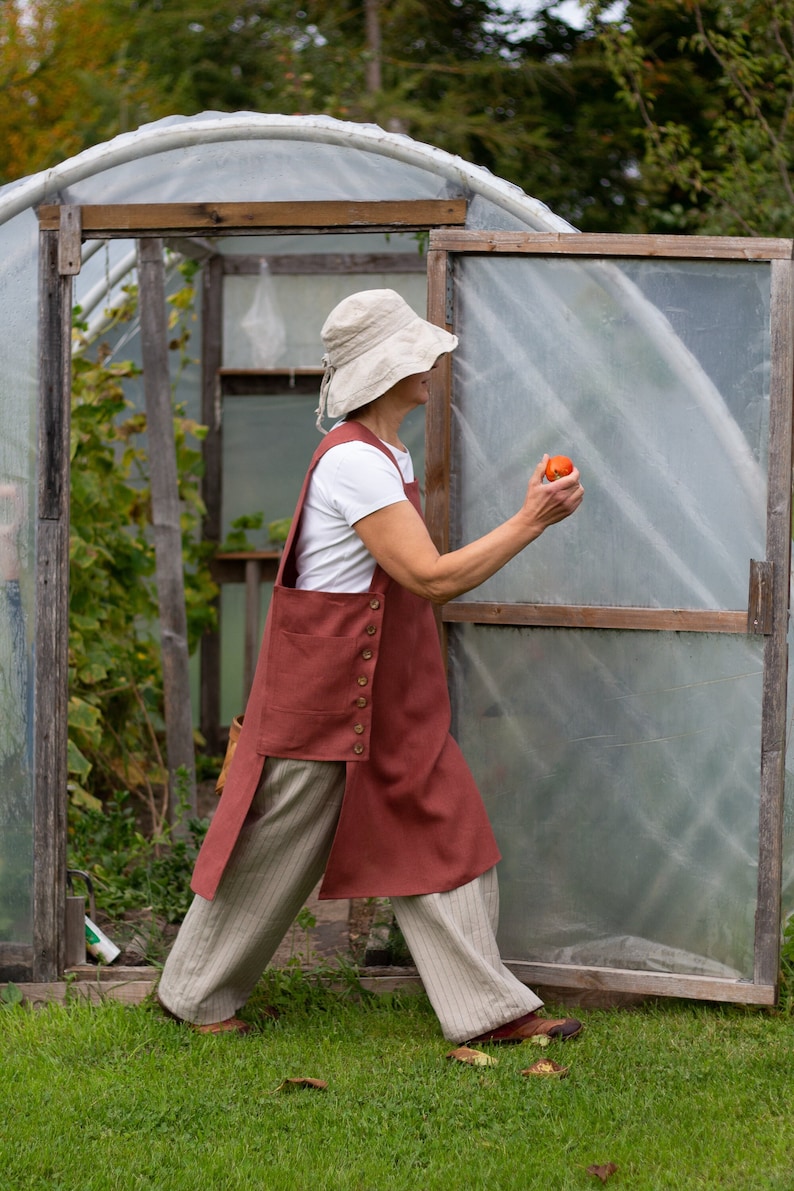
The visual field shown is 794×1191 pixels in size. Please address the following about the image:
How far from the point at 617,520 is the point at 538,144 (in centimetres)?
957

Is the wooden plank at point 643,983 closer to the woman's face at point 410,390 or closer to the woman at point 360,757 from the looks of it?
the woman at point 360,757

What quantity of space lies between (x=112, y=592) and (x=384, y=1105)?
3.39 meters

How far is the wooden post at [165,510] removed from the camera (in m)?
5.62

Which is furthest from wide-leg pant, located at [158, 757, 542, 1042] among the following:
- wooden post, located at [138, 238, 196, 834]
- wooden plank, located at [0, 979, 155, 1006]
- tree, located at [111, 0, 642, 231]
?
tree, located at [111, 0, 642, 231]

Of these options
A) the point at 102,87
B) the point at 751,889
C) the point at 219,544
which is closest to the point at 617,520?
the point at 751,889

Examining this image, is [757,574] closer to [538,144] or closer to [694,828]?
[694,828]

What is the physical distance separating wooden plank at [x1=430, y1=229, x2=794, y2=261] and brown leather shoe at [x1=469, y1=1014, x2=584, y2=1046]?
2.00 metres

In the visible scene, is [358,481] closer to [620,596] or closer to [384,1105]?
[620,596]

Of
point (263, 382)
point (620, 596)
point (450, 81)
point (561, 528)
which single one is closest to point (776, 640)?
point (620, 596)

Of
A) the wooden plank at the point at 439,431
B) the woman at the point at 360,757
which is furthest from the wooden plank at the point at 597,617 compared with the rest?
the woman at the point at 360,757

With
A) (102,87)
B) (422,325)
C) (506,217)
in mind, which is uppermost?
(102,87)

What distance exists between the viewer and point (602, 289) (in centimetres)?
368

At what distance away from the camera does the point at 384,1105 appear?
314 centimetres

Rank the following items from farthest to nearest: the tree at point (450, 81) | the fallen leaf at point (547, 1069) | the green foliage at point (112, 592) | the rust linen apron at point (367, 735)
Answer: the tree at point (450, 81) < the green foliage at point (112, 592) < the rust linen apron at point (367, 735) < the fallen leaf at point (547, 1069)
